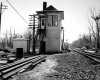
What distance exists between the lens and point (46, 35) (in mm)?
26312

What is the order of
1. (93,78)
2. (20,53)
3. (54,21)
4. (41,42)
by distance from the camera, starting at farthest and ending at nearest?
1. (54,21)
2. (41,42)
3. (20,53)
4. (93,78)

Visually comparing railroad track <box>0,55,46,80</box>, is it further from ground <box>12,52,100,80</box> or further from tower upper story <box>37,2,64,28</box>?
tower upper story <box>37,2,64,28</box>

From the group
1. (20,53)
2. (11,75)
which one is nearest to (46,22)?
(20,53)

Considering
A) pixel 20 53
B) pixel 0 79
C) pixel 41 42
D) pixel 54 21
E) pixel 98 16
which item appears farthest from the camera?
pixel 98 16

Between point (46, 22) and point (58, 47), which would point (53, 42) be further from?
point (46, 22)

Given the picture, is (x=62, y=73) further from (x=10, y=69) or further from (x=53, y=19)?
(x=53, y=19)

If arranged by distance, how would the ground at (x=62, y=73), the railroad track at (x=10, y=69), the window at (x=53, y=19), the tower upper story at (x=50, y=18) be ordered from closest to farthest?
1. the railroad track at (x=10, y=69)
2. the ground at (x=62, y=73)
3. the tower upper story at (x=50, y=18)
4. the window at (x=53, y=19)

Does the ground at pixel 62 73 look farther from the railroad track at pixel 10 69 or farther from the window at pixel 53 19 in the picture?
the window at pixel 53 19

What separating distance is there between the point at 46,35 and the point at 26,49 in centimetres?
474

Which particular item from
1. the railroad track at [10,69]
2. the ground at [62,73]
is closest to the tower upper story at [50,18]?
the ground at [62,73]

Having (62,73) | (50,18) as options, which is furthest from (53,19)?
(62,73)

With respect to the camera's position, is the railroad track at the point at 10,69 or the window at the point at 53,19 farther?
the window at the point at 53,19

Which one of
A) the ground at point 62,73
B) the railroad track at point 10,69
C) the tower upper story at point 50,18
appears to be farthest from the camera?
the tower upper story at point 50,18

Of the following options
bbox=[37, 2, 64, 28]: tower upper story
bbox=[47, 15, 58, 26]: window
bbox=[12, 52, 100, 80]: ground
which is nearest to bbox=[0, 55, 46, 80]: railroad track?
bbox=[12, 52, 100, 80]: ground
